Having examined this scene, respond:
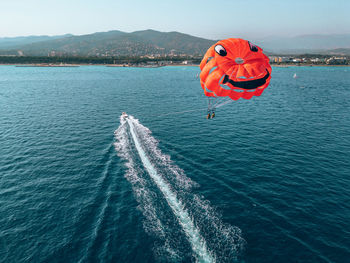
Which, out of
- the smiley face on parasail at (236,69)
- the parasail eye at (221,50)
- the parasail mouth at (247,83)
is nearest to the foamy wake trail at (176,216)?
the smiley face on parasail at (236,69)

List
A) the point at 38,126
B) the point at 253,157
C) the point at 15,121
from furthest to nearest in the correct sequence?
the point at 15,121 < the point at 38,126 < the point at 253,157

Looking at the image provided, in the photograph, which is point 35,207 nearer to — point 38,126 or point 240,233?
point 240,233

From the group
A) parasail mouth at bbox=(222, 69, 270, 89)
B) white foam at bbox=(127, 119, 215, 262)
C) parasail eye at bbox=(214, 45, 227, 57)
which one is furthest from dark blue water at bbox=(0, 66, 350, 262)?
parasail eye at bbox=(214, 45, 227, 57)

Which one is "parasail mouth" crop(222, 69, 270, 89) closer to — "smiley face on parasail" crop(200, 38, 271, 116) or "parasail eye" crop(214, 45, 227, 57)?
"smiley face on parasail" crop(200, 38, 271, 116)

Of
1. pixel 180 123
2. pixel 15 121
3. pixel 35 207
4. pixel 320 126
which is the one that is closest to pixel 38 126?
pixel 15 121

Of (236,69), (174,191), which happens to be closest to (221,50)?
(236,69)

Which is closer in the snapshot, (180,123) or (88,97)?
(180,123)
